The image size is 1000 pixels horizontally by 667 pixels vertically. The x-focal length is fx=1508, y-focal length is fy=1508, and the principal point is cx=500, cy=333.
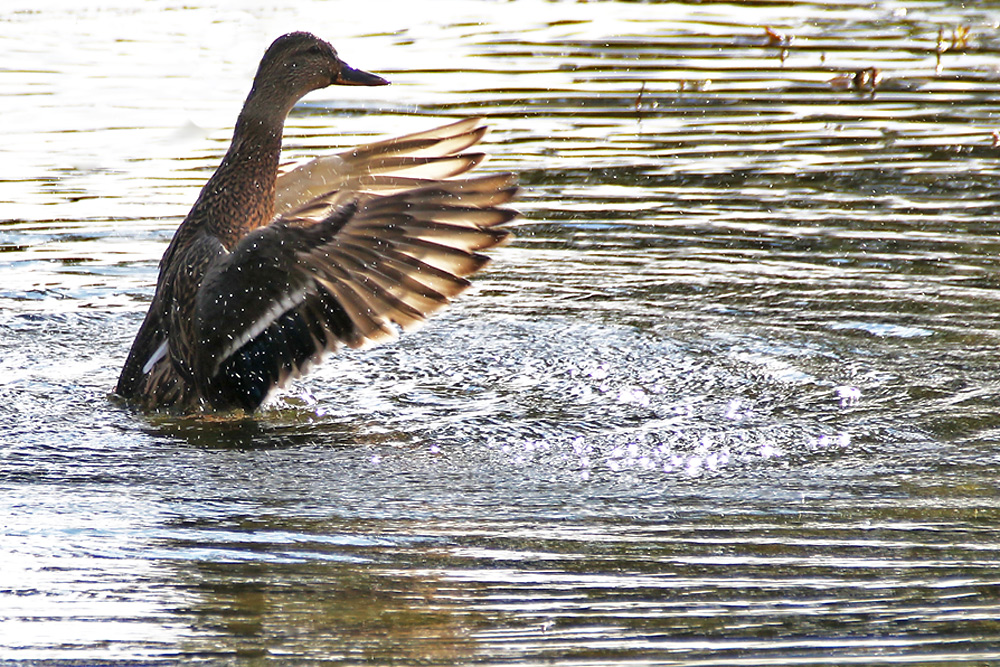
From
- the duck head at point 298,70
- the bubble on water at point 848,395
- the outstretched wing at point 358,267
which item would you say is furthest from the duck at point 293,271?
the bubble on water at point 848,395

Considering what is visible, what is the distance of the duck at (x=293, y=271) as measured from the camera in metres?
5.31

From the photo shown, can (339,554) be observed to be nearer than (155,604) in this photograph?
No

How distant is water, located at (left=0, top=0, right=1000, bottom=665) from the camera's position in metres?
3.75

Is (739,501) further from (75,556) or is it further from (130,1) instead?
(130,1)

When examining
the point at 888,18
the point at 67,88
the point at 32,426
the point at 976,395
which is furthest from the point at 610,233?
the point at 888,18

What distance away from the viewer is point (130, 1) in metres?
13.7

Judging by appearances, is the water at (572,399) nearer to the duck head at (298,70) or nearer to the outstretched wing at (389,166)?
the outstretched wing at (389,166)

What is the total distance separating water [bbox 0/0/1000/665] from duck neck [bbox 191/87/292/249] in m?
0.73

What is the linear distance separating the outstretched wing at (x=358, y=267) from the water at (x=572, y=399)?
410 millimetres

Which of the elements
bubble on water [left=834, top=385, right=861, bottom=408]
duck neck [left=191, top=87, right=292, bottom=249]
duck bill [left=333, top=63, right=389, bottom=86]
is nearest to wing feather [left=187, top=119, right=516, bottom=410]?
duck neck [left=191, top=87, right=292, bottom=249]

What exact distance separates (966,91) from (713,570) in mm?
7579

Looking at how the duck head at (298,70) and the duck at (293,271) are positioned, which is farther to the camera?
the duck head at (298,70)

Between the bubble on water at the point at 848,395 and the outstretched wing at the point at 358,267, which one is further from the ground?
the outstretched wing at the point at 358,267

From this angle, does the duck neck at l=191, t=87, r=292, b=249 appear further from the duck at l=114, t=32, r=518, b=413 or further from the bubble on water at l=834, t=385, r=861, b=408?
the bubble on water at l=834, t=385, r=861, b=408
